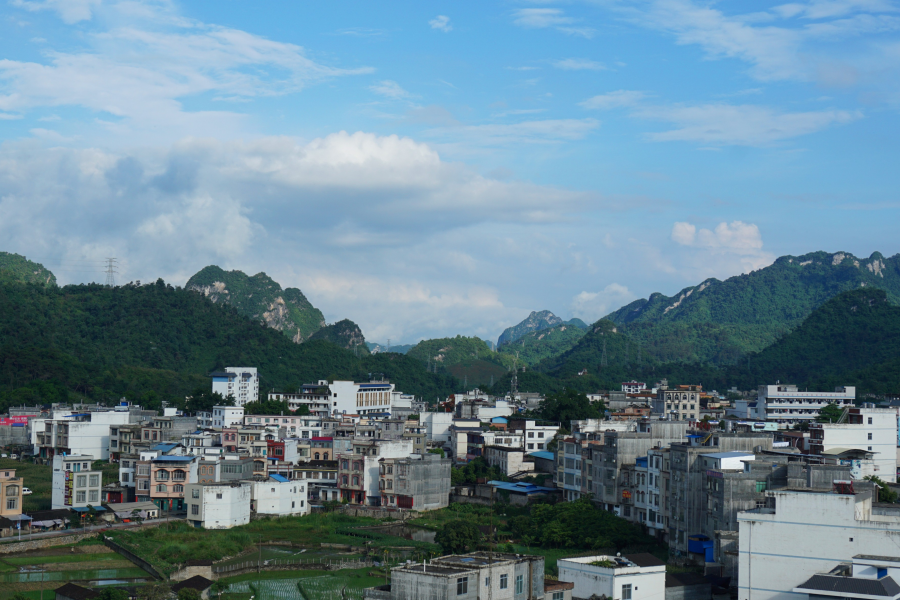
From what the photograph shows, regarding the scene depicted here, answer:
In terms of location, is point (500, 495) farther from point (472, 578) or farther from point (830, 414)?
point (830, 414)

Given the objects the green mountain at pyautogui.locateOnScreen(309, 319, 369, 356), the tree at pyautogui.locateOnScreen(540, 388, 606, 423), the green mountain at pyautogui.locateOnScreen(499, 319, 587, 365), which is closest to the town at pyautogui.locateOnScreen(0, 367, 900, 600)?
the tree at pyautogui.locateOnScreen(540, 388, 606, 423)

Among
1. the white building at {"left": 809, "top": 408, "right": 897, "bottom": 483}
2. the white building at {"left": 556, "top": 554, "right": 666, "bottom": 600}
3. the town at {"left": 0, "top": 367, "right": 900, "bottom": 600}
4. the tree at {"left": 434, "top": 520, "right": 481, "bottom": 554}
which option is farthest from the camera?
the white building at {"left": 809, "top": 408, "right": 897, "bottom": 483}

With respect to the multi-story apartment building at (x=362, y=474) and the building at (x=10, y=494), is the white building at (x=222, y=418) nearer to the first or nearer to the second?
the multi-story apartment building at (x=362, y=474)

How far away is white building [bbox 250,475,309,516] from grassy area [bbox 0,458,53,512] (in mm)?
8432

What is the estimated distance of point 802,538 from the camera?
23844 mm

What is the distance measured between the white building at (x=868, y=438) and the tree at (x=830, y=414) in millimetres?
12318

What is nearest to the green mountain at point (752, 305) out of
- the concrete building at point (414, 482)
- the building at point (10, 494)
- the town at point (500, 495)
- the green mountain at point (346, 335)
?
the green mountain at point (346, 335)

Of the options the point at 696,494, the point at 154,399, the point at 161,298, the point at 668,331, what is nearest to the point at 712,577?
the point at 696,494

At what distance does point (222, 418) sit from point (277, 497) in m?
19.1

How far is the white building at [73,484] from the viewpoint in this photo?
3822 cm

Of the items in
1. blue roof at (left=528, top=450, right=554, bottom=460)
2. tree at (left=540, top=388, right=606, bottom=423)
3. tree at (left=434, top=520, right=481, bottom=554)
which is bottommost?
tree at (left=434, top=520, right=481, bottom=554)

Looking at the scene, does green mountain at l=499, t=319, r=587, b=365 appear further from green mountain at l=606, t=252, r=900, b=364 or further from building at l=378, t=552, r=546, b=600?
building at l=378, t=552, r=546, b=600

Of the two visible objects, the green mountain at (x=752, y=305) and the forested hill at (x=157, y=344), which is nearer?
the forested hill at (x=157, y=344)

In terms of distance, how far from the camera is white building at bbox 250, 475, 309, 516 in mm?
38625
